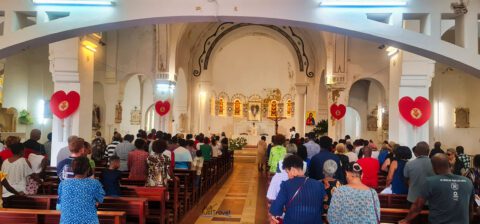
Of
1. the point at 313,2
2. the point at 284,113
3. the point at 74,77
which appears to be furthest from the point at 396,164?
the point at 284,113

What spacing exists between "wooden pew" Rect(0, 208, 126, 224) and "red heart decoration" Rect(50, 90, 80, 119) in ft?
15.8

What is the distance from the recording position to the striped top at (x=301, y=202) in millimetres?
3881

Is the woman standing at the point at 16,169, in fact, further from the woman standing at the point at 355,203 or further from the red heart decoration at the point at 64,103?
the woman standing at the point at 355,203

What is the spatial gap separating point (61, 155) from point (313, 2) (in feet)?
15.9

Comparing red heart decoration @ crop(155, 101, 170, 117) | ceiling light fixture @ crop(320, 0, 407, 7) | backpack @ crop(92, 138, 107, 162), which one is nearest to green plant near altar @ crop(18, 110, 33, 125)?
red heart decoration @ crop(155, 101, 170, 117)

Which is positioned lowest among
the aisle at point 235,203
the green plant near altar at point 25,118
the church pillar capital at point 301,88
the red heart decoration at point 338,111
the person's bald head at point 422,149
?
the aisle at point 235,203

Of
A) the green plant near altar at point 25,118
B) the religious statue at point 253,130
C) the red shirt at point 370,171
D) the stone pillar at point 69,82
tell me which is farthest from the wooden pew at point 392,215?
the religious statue at point 253,130

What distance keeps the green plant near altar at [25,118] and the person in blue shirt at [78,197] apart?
14.4m

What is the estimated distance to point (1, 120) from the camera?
15.7 metres

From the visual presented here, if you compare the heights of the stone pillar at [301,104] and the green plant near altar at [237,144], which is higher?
the stone pillar at [301,104]

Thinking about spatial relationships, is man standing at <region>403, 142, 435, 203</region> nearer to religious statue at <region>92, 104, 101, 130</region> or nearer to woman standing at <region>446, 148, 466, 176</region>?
woman standing at <region>446, 148, 466, 176</region>

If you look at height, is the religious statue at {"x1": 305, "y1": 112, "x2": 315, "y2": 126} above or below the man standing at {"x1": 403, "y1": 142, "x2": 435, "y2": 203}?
above

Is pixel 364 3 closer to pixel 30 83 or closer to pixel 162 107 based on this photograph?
pixel 162 107

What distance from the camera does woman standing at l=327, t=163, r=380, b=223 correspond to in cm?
367
